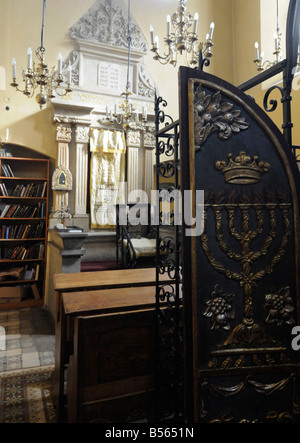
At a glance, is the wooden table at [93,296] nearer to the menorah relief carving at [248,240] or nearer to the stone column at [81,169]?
the menorah relief carving at [248,240]

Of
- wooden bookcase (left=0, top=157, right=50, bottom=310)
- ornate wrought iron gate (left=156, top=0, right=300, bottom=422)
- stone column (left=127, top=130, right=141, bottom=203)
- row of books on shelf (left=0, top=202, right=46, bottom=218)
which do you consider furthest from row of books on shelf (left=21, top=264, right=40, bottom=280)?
ornate wrought iron gate (left=156, top=0, right=300, bottom=422)

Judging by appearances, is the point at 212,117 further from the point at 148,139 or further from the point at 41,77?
the point at 148,139

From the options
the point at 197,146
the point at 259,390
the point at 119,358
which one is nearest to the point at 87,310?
the point at 119,358

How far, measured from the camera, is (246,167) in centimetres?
139

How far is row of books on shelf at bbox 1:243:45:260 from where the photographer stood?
557cm

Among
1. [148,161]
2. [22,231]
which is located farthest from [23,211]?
[148,161]

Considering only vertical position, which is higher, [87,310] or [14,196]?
[14,196]

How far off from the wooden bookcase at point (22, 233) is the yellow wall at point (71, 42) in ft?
2.04

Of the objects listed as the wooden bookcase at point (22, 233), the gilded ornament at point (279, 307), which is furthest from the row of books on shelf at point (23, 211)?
the gilded ornament at point (279, 307)

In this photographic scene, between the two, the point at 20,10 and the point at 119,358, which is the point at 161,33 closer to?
the point at 20,10

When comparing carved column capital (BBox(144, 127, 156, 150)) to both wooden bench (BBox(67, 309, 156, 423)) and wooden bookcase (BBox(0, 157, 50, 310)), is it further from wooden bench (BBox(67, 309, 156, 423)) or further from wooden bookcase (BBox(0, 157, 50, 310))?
wooden bench (BBox(67, 309, 156, 423))

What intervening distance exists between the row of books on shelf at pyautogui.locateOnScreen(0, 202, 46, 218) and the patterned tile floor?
1.73m

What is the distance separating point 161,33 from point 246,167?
22.8 feet
